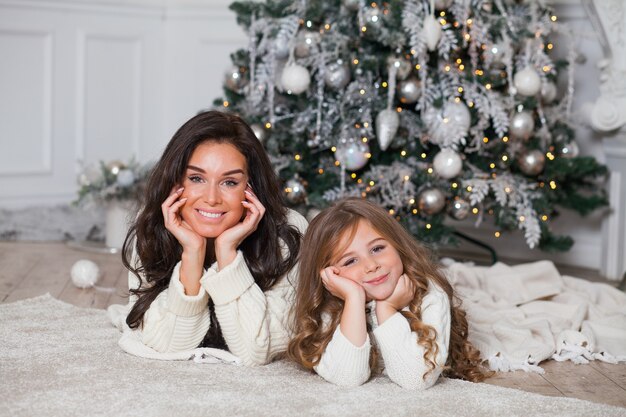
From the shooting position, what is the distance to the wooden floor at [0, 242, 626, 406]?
246 cm

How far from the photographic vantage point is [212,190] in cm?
235

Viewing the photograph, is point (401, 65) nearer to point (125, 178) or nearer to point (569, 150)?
point (569, 150)

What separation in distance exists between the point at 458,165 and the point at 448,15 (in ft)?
1.92

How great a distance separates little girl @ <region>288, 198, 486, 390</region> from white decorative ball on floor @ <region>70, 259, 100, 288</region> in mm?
1364

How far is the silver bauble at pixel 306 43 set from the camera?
367 centimetres

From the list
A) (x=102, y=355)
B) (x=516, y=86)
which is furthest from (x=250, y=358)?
(x=516, y=86)

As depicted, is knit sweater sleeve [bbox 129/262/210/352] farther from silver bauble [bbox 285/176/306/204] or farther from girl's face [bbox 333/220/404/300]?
silver bauble [bbox 285/176/306/204]

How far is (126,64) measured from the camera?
5117mm

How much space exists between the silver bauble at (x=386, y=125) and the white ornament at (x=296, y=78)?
32cm

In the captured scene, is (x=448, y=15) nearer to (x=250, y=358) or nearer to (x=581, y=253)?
(x=581, y=253)

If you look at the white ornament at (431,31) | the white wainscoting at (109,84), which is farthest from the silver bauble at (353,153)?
the white wainscoting at (109,84)

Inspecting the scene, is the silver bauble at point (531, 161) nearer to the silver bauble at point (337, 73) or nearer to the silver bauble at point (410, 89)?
the silver bauble at point (410, 89)

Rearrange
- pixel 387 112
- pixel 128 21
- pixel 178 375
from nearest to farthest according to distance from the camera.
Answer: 1. pixel 178 375
2. pixel 387 112
3. pixel 128 21

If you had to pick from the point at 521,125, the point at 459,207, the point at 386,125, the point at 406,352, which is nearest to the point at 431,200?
the point at 459,207
